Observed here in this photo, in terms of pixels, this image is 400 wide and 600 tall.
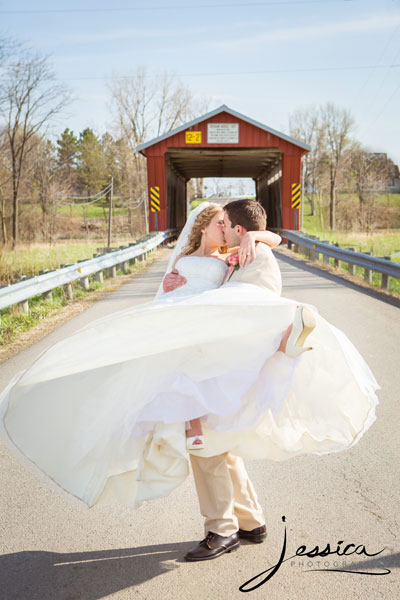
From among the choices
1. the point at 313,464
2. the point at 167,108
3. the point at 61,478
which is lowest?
the point at 313,464

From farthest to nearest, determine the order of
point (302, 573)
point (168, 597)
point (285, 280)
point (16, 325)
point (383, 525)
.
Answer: point (285, 280) → point (16, 325) → point (383, 525) → point (302, 573) → point (168, 597)

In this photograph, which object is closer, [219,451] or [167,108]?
[219,451]

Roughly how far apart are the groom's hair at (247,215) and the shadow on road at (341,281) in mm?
7796

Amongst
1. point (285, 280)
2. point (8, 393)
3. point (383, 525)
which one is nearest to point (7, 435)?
point (8, 393)

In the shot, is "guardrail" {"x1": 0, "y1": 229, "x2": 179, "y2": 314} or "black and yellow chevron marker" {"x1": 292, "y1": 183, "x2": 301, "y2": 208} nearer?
"guardrail" {"x1": 0, "y1": 229, "x2": 179, "y2": 314}

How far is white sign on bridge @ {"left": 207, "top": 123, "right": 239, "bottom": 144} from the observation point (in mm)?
26891

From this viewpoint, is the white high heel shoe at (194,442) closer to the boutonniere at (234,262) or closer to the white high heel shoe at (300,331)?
the white high heel shoe at (300,331)

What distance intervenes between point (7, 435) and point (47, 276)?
24.8 feet

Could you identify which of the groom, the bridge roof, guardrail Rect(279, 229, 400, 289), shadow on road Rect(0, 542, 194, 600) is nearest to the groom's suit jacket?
the groom

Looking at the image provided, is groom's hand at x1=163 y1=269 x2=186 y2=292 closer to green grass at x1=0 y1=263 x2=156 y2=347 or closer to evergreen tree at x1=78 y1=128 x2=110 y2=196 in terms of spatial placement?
green grass at x1=0 y1=263 x2=156 y2=347

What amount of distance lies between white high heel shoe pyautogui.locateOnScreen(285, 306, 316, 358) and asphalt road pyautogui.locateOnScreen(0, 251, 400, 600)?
43.3 inches

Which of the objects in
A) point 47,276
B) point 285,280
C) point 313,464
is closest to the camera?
point 313,464

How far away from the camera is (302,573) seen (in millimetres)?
2797

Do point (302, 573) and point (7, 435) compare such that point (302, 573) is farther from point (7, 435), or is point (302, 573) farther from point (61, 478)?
point (7, 435)
